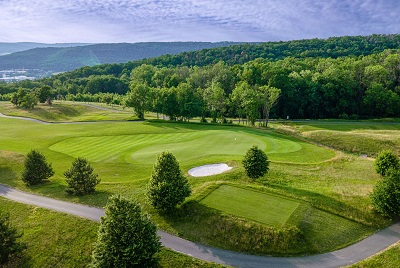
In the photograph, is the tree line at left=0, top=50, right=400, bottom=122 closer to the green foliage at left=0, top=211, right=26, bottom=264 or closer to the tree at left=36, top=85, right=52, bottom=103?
the tree at left=36, top=85, right=52, bottom=103

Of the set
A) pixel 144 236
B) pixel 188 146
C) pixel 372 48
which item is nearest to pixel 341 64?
pixel 372 48

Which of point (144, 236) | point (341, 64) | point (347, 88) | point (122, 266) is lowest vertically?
point (122, 266)

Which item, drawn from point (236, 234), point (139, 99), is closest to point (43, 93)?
point (139, 99)

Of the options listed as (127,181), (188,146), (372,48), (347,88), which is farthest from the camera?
(372,48)

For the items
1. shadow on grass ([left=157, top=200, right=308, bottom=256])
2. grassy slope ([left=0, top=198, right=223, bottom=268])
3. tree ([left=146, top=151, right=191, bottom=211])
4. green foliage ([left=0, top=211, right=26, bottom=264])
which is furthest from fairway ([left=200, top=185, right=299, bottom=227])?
green foliage ([left=0, top=211, right=26, bottom=264])

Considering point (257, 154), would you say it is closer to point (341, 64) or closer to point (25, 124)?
point (25, 124)

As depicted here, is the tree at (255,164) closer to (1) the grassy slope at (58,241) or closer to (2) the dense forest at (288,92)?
(1) the grassy slope at (58,241)

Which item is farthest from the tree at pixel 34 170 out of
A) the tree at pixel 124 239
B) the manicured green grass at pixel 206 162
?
the tree at pixel 124 239
